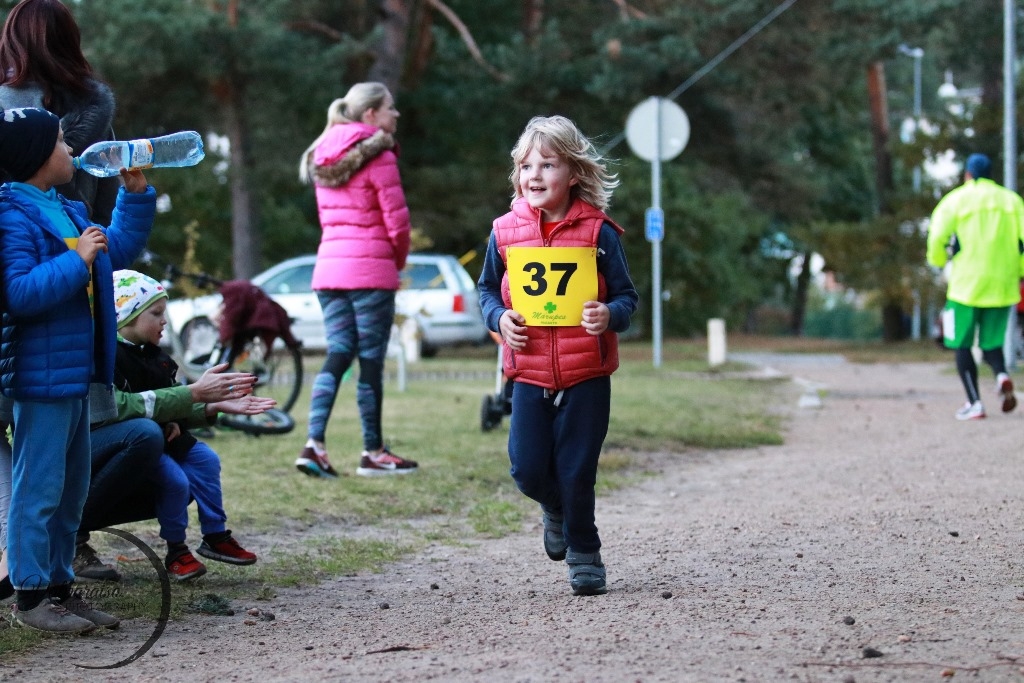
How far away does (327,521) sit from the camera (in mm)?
7000

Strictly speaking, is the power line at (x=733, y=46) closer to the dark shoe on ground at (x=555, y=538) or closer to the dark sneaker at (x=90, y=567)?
the dark shoe on ground at (x=555, y=538)

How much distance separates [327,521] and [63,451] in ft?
8.68

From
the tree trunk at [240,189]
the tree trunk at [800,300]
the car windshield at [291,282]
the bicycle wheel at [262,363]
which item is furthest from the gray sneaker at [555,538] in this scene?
the tree trunk at [800,300]

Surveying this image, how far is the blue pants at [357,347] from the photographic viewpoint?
8180 millimetres

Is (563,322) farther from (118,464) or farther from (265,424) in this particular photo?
(265,424)

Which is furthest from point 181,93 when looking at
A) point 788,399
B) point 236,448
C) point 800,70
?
point 236,448

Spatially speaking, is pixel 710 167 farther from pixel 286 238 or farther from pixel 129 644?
pixel 129 644

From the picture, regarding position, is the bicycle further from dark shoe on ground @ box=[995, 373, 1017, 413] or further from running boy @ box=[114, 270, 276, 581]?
dark shoe on ground @ box=[995, 373, 1017, 413]

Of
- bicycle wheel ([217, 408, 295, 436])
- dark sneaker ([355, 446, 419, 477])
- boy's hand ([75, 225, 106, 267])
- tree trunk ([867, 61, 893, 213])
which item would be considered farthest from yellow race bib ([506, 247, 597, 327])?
tree trunk ([867, 61, 893, 213])

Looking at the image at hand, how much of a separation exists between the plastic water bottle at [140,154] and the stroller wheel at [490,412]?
598 cm

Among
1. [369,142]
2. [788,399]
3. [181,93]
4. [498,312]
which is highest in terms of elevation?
[181,93]

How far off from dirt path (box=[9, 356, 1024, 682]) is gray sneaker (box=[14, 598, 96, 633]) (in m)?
0.07

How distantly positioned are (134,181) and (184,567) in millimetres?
1513

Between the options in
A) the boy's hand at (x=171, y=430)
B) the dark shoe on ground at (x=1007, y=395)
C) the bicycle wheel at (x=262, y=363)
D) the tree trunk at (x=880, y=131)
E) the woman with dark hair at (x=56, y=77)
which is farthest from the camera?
the tree trunk at (x=880, y=131)
